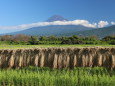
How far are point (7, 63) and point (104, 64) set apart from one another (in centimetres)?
628

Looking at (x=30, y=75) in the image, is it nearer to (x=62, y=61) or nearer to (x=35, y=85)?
(x=35, y=85)

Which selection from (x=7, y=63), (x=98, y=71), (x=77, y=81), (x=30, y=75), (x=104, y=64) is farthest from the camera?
(x=7, y=63)

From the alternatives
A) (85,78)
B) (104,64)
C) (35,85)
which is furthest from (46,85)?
(104,64)

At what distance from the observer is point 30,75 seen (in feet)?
46.6

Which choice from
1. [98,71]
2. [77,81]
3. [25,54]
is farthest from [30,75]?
[25,54]

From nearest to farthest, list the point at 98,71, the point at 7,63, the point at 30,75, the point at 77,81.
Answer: the point at 77,81
the point at 30,75
the point at 98,71
the point at 7,63

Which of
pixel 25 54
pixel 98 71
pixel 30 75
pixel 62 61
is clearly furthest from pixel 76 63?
pixel 30 75

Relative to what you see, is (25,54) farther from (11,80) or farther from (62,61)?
(11,80)

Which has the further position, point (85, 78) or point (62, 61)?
point (62, 61)

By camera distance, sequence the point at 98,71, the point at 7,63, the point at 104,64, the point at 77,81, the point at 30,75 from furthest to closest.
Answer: the point at 7,63
the point at 104,64
the point at 98,71
the point at 30,75
the point at 77,81

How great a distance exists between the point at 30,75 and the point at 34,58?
533 cm

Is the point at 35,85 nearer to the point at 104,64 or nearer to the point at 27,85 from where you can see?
the point at 27,85

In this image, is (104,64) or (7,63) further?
(7,63)

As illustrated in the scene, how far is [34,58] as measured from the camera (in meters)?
19.5
